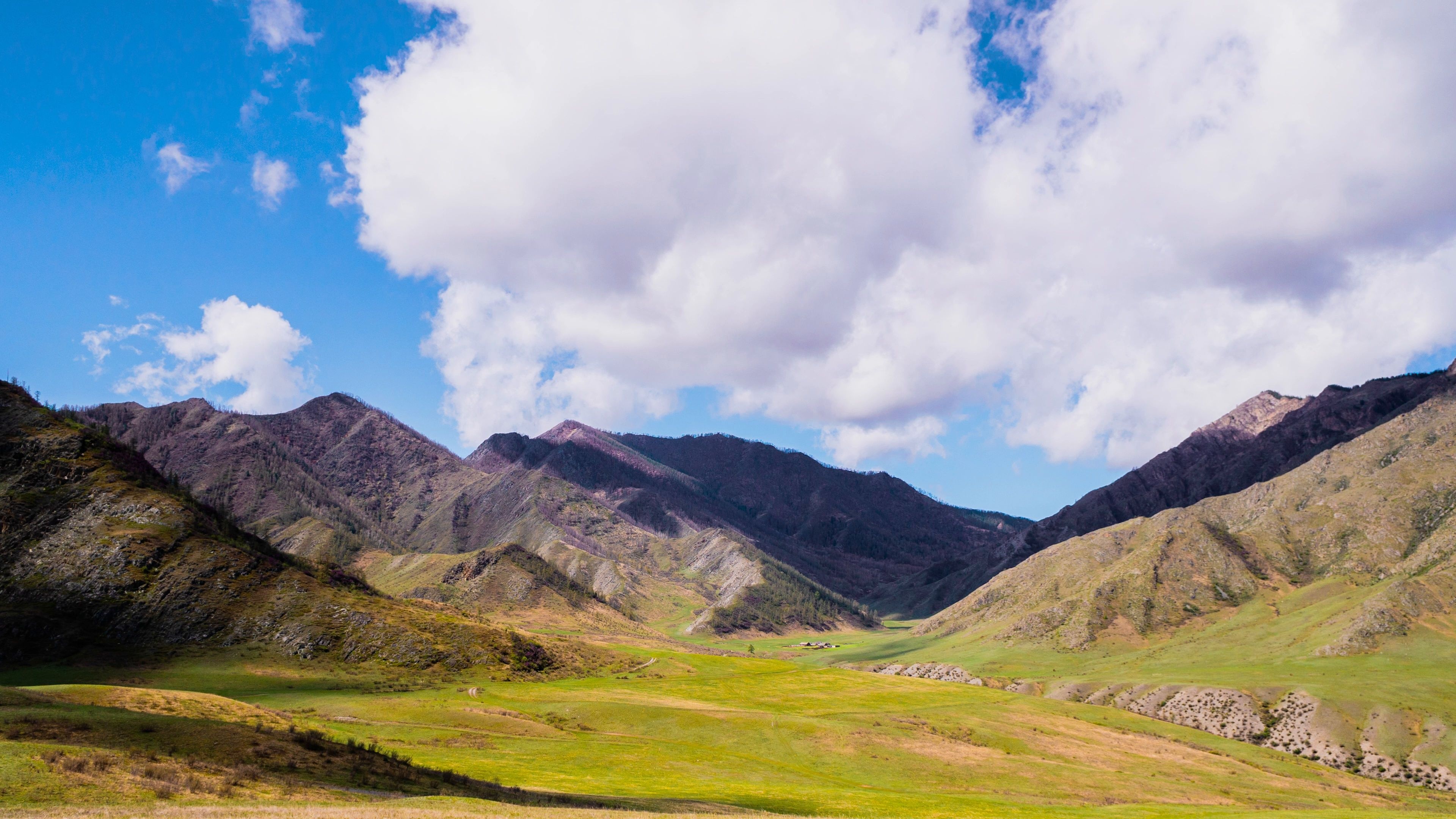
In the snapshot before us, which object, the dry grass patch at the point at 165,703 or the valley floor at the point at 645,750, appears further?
the dry grass patch at the point at 165,703

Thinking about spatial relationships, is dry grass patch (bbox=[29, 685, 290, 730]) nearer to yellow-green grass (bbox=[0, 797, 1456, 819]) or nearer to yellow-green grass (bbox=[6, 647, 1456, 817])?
yellow-green grass (bbox=[6, 647, 1456, 817])

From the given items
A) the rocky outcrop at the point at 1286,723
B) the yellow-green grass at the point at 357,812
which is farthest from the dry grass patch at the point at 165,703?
the rocky outcrop at the point at 1286,723

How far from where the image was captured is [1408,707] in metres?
132

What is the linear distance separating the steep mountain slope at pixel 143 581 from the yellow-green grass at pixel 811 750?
36.3 ft

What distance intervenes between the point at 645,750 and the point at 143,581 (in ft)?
349

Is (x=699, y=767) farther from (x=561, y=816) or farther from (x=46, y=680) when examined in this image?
(x=46, y=680)

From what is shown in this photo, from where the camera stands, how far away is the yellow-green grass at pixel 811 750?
6856 centimetres

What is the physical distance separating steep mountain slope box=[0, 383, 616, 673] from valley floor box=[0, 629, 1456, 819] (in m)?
8.85

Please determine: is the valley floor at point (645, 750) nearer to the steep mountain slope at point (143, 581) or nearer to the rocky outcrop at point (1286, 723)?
the rocky outcrop at point (1286, 723)

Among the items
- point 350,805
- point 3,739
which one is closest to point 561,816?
point 350,805

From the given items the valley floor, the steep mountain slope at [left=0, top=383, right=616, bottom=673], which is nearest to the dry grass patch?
the valley floor

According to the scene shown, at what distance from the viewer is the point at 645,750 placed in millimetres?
84438

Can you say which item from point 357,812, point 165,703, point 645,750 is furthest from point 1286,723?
point 165,703

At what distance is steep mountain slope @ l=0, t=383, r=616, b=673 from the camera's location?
388ft
